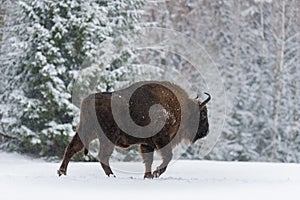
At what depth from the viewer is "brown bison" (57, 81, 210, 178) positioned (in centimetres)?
665

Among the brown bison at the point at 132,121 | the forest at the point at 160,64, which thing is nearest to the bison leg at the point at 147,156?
the brown bison at the point at 132,121

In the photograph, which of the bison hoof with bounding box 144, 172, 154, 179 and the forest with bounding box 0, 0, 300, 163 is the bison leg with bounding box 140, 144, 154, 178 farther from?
the forest with bounding box 0, 0, 300, 163

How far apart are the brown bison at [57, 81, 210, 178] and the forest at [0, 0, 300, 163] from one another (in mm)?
6425

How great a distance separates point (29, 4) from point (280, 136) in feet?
42.1

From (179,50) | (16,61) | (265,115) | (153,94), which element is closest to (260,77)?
(265,115)

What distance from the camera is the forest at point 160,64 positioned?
1352 centimetres

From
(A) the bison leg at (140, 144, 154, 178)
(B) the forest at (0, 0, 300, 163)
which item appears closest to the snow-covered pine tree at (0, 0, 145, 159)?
(B) the forest at (0, 0, 300, 163)

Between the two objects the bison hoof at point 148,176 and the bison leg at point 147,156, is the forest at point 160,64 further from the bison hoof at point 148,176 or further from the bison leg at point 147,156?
the bison hoof at point 148,176

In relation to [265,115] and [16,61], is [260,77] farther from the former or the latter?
[16,61]

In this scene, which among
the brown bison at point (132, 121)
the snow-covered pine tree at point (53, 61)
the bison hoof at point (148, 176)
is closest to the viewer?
the brown bison at point (132, 121)

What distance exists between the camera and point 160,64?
20.8 metres

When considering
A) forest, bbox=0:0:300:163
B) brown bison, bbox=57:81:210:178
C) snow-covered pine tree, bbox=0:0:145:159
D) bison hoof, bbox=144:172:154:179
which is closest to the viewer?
brown bison, bbox=57:81:210:178

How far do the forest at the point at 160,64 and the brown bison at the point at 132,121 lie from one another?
6.43 metres

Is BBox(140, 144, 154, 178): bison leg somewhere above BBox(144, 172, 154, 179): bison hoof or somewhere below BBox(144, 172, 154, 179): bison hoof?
above
